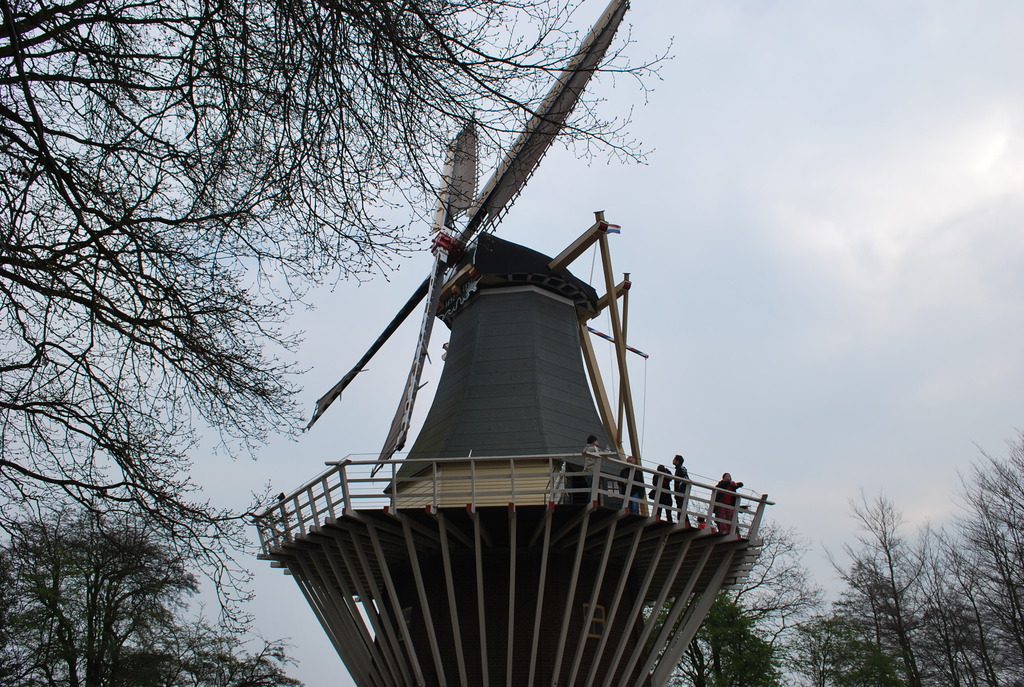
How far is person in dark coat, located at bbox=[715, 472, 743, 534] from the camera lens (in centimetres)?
1114

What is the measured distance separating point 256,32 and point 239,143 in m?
0.70

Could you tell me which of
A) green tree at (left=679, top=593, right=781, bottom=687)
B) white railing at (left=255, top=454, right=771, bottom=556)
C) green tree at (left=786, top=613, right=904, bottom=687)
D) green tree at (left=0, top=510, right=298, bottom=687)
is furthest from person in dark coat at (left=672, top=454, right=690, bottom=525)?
green tree at (left=786, top=613, right=904, bottom=687)

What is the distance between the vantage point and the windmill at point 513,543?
10.5 m

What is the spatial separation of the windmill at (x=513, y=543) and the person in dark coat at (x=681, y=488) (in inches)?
1.4

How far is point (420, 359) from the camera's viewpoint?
1518cm

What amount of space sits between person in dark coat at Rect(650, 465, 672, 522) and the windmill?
0.11 feet

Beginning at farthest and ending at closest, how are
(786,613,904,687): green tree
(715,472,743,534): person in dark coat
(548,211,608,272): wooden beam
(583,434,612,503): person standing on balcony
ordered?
(786,613,904,687): green tree < (548,211,608,272): wooden beam < (715,472,743,534): person in dark coat < (583,434,612,503): person standing on balcony

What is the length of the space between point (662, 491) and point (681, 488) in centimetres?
72

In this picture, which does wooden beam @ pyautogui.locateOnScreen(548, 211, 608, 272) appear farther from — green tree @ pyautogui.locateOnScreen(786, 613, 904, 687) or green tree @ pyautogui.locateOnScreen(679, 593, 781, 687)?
green tree @ pyautogui.locateOnScreen(786, 613, 904, 687)

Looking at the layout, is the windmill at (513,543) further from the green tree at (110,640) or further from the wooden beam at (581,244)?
the green tree at (110,640)

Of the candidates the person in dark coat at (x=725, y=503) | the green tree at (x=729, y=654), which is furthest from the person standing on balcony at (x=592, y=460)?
the green tree at (x=729, y=654)

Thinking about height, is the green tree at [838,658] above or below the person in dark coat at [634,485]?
below

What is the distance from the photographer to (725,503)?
11516 mm

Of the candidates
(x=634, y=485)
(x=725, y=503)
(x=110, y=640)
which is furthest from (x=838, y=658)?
(x=110, y=640)
